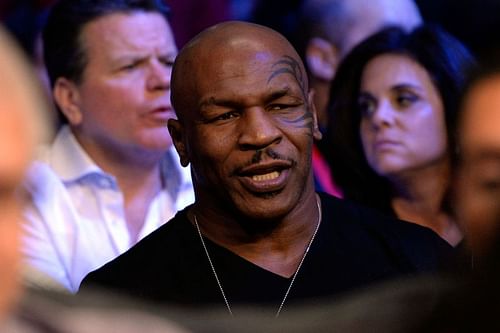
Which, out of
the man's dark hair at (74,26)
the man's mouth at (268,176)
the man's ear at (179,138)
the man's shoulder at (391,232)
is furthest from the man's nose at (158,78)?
the man's mouth at (268,176)

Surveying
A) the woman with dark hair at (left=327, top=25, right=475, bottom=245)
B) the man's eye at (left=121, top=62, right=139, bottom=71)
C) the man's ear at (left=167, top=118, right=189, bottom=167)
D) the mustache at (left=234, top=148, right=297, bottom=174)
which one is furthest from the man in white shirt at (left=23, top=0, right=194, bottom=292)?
the mustache at (left=234, top=148, right=297, bottom=174)

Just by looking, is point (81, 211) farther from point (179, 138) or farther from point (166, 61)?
point (179, 138)

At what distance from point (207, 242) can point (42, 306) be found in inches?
54.9

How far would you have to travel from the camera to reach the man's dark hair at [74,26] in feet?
10.1

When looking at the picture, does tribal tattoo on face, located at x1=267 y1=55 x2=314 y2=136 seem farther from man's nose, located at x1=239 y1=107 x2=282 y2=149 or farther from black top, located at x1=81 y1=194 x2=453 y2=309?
black top, located at x1=81 y1=194 x2=453 y2=309

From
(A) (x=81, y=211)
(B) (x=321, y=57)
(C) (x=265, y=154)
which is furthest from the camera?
(B) (x=321, y=57)

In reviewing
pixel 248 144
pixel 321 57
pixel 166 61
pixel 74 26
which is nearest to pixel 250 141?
pixel 248 144

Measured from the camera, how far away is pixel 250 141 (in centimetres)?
211

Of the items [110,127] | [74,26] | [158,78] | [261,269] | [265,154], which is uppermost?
[74,26]

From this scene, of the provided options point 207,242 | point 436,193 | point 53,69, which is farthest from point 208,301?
point 53,69

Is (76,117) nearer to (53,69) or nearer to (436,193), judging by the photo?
(53,69)

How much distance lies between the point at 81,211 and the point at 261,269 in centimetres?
88

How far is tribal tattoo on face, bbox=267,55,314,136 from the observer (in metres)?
2.17

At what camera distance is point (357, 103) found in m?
3.05
